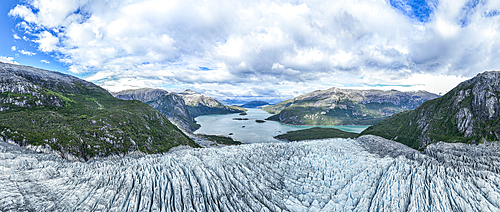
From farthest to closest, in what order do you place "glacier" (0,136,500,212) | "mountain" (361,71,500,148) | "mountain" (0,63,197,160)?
1. "mountain" (361,71,500,148)
2. "mountain" (0,63,197,160)
3. "glacier" (0,136,500,212)

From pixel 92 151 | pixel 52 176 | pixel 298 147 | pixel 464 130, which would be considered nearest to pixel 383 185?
pixel 298 147

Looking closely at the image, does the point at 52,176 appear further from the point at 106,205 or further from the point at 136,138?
the point at 136,138

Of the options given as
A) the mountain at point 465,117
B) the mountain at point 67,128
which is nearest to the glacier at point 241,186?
the mountain at point 67,128

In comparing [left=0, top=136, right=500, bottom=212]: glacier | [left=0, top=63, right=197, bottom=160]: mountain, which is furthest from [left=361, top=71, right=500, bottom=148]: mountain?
[left=0, top=63, right=197, bottom=160]: mountain

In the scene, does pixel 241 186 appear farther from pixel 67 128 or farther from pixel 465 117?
pixel 465 117

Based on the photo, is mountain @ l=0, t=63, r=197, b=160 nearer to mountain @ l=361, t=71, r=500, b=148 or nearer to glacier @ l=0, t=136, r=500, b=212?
glacier @ l=0, t=136, r=500, b=212

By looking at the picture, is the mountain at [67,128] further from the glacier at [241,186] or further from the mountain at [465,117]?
the mountain at [465,117]
